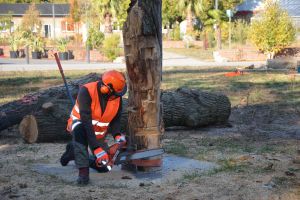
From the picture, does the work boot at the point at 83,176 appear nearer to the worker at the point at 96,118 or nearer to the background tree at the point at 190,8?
the worker at the point at 96,118

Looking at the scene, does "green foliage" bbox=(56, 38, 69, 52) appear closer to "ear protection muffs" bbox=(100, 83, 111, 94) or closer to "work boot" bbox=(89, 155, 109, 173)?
"work boot" bbox=(89, 155, 109, 173)

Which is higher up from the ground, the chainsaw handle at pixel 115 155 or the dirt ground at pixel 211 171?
the chainsaw handle at pixel 115 155

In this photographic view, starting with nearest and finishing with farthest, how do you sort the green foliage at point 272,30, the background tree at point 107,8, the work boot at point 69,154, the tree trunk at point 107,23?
the work boot at point 69,154
the green foliage at point 272,30
the background tree at point 107,8
the tree trunk at point 107,23

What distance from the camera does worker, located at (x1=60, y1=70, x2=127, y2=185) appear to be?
19.0ft

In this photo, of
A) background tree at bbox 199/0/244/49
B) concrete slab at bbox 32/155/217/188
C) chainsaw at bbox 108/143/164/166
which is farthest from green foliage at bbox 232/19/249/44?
chainsaw at bbox 108/143/164/166

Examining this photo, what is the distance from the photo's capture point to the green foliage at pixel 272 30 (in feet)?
93.3

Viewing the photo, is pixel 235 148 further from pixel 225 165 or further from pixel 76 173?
pixel 76 173

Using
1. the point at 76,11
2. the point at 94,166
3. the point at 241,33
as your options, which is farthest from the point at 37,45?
the point at 94,166

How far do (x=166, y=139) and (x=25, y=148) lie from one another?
229 centimetres

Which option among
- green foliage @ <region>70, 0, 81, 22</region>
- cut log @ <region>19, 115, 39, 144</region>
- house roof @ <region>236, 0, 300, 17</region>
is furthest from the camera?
green foliage @ <region>70, 0, 81, 22</region>

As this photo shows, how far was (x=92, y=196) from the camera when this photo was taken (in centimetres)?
558

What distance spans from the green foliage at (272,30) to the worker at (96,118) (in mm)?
23501

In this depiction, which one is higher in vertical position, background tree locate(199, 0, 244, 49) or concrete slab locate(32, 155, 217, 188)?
background tree locate(199, 0, 244, 49)

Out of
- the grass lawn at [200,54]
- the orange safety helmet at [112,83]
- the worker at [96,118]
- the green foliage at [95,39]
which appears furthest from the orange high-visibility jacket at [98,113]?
the green foliage at [95,39]
